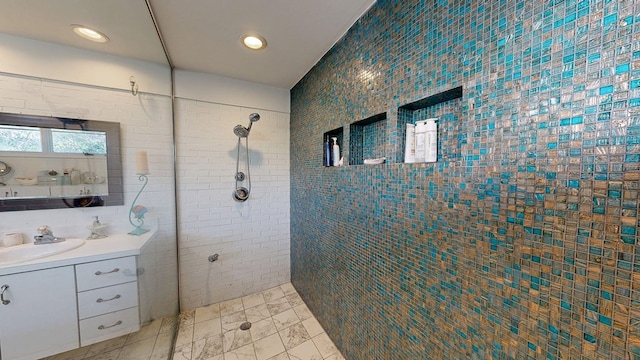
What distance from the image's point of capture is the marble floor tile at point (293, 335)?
5.22 ft

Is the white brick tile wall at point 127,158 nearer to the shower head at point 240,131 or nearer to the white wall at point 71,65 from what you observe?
the white wall at point 71,65

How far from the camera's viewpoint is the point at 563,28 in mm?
524

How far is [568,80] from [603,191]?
0.29 metres

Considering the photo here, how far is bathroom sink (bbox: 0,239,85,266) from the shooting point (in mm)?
892

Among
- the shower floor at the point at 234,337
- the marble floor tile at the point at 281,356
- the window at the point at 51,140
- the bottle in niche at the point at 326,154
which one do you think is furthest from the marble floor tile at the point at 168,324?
the bottle in niche at the point at 326,154

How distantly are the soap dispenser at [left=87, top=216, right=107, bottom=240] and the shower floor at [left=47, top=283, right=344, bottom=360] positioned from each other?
23.1 inches

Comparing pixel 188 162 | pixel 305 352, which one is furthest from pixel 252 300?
pixel 188 162

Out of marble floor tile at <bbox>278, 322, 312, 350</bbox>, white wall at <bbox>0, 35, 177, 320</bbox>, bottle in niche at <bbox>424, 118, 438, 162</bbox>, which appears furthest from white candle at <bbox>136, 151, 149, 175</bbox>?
bottle in niche at <bbox>424, 118, 438, 162</bbox>

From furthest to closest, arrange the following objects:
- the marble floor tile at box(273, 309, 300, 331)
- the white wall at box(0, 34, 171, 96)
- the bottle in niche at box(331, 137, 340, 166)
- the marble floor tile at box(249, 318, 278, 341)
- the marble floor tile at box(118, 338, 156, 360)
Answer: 1. the marble floor tile at box(273, 309, 300, 331)
2. the marble floor tile at box(249, 318, 278, 341)
3. the bottle in niche at box(331, 137, 340, 166)
4. the marble floor tile at box(118, 338, 156, 360)
5. the white wall at box(0, 34, 171, 96)

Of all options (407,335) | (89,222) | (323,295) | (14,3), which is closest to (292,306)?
(323,295)

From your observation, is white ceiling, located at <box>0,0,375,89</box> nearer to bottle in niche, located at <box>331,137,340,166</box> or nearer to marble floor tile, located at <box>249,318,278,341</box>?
bottle in niche, located at <box>331,137,340,166</box>

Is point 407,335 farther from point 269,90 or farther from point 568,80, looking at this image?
point 269,90

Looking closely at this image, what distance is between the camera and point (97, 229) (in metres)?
1.26

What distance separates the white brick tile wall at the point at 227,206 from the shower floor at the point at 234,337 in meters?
0.25
